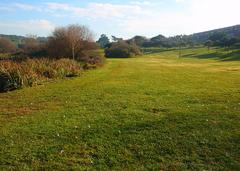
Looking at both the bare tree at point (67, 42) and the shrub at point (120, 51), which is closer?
the bare tree at point (67, 42)

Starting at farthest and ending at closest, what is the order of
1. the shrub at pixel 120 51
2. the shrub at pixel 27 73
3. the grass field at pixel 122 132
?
the shrub at pixel 120 51 → the shrub at pixel 27 73 → the grass field at pixel 122 132

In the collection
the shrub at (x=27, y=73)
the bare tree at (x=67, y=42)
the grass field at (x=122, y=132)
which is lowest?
the grass field at (x=122, y=132)

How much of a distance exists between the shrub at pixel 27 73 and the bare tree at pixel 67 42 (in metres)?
15.8

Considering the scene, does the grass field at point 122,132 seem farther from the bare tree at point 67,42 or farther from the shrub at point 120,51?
the shrub at point 120,51

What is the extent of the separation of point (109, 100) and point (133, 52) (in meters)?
56.2

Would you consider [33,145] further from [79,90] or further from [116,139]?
Answer: [79,90]

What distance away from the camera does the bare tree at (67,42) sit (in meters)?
41.9

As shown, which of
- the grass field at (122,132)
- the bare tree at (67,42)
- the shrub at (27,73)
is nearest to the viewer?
the grass field at (122,132)

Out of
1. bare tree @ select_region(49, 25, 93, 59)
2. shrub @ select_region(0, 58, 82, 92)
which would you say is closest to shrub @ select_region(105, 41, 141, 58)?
bare tree @ select_region(49, 25, 93, 59)

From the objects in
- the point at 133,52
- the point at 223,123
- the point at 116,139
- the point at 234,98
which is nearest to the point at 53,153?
the point at 116,139

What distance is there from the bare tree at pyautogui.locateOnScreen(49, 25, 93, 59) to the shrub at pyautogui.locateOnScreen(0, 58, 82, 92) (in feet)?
51.8

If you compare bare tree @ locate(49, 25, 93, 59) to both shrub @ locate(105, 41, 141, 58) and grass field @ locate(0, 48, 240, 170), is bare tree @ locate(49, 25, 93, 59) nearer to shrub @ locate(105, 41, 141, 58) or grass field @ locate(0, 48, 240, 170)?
shrub @ locate(105, 41, 141, 58)

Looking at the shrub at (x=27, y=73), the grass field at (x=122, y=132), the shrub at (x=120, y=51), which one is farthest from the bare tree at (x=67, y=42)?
the grass field at (x=122, y=132)

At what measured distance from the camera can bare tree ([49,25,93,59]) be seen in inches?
1649
